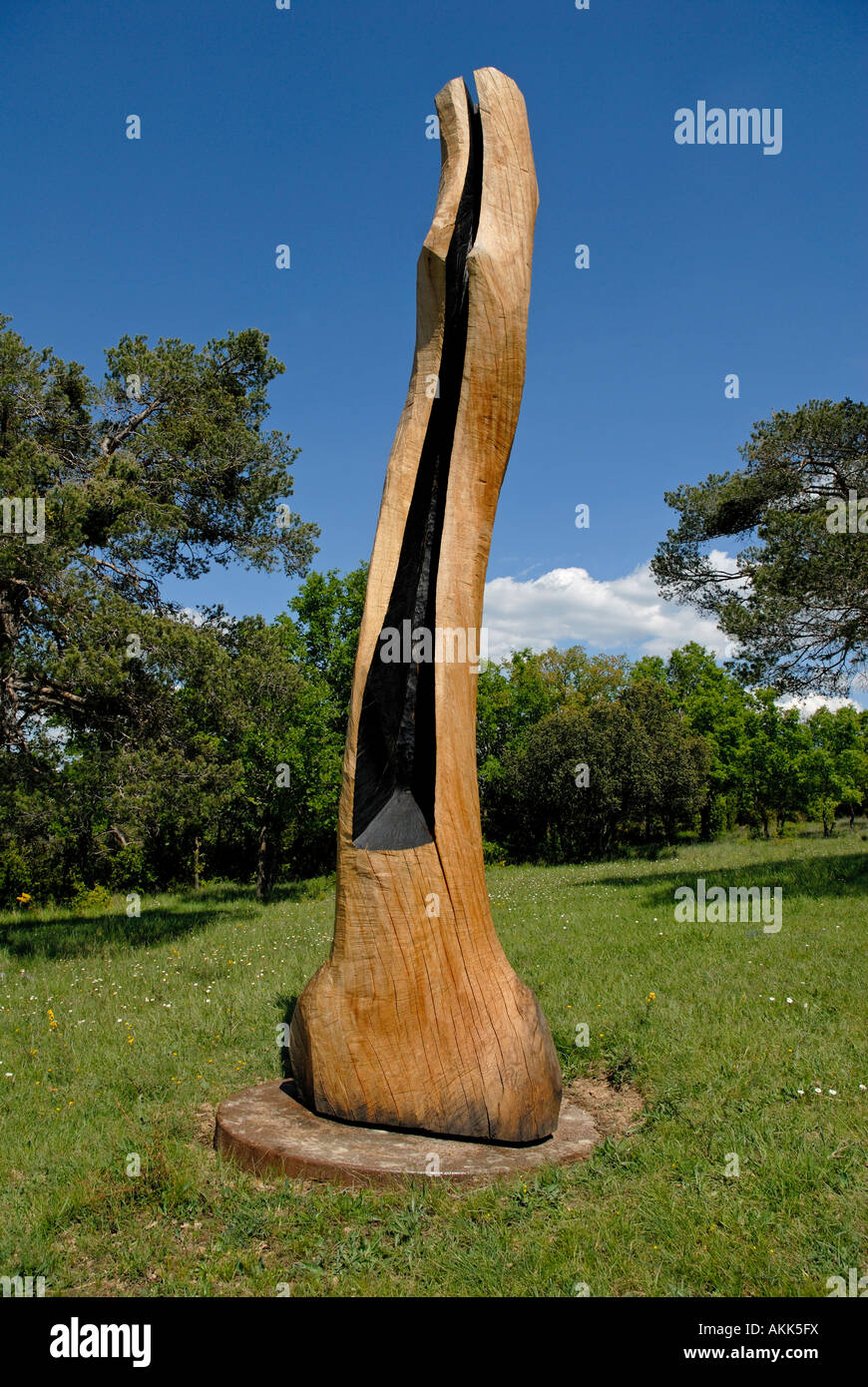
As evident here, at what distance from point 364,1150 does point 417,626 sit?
2897mm

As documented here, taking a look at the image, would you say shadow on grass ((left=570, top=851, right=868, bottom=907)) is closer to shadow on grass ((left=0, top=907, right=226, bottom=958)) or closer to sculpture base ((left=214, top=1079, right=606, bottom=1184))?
shadow on grass ((left=0, top=907, right=226, bottom=958))

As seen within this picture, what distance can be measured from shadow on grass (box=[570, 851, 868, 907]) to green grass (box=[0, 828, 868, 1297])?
4425mm

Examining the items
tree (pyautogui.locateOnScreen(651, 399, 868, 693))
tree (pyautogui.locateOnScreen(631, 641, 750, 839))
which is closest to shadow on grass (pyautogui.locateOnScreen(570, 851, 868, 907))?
tree (pyautogui.locateOnScreen(651, 399, 868, 693))

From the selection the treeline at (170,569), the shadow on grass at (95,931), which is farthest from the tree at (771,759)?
the shadow on grass at (95,931)

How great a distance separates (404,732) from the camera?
5109 mm

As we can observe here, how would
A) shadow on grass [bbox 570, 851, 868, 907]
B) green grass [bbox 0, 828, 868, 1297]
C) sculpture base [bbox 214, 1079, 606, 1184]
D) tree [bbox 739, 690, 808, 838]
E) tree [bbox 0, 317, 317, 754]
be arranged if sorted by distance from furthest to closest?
1. tree [bbox 739, 690, 808, 838]
2. shadow on grass [bbox 570, 851, 868, 907]
3. tree [bbox 0, 317, 317, 754]
4. sculpture base [bbox 214, 1079, 606, 1184]
5. green grass [bbox 0, 828, 868, 1297]

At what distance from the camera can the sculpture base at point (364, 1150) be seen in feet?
12.8

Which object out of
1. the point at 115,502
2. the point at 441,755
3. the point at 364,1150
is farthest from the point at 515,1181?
the point at 115,502

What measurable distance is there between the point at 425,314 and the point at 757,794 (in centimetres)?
4013

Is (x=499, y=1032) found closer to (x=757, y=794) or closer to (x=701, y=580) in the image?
(x=701, y=580)

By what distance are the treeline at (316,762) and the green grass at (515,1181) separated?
2.92m

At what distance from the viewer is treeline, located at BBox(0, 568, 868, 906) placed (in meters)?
11.4

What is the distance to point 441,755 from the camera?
4586 mm

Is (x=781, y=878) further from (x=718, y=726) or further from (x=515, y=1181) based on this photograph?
(x=718, y=726)
